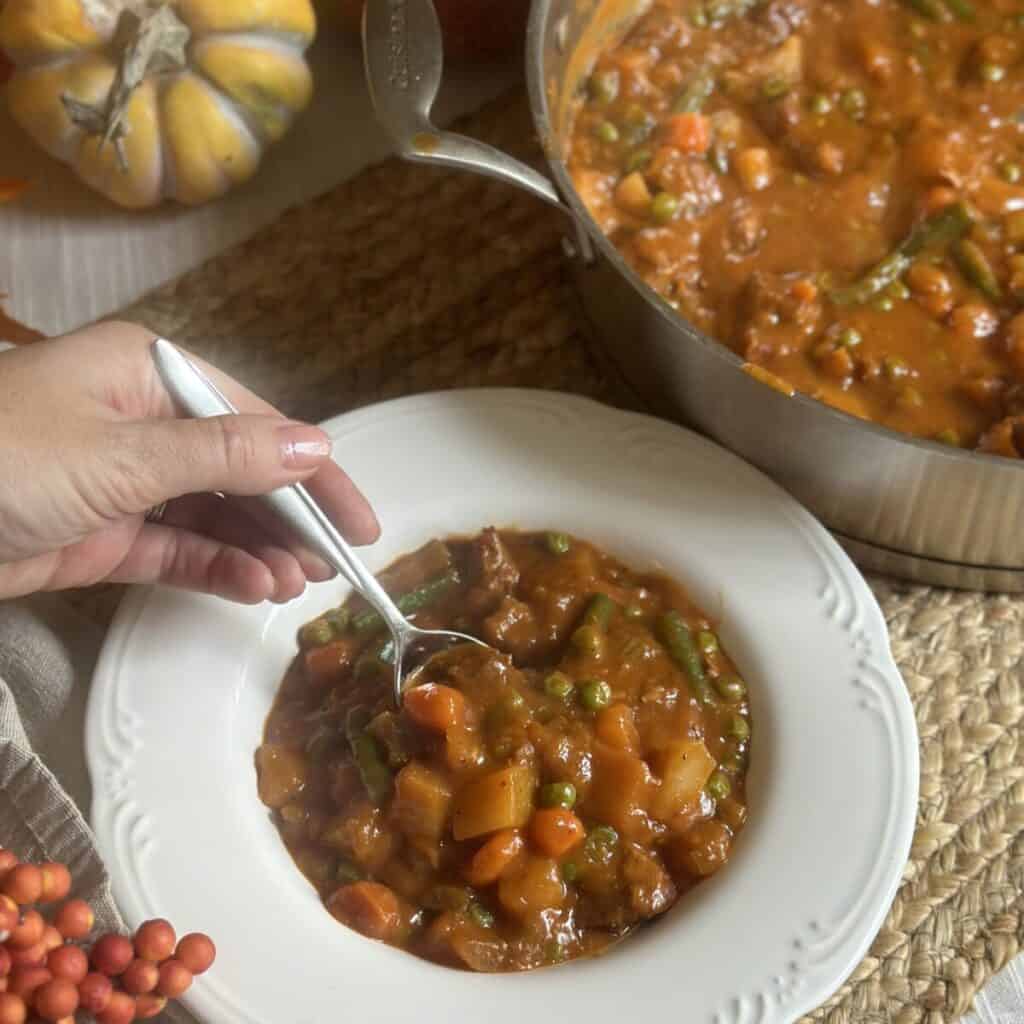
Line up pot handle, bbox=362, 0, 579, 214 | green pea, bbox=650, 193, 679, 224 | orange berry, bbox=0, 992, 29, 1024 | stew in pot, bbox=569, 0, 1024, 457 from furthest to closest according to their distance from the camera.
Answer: green pea, bbox=650, 193, 679, 224 < stew in pot, bbox=569, 0, 1024, 457 < pot handle, bbox=362, 0, 579, 214 < orange berry, bbox=0, 992, 29, 1024

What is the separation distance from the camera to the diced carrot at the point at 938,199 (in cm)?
272

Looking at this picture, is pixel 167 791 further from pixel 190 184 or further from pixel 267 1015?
pixel 190 184

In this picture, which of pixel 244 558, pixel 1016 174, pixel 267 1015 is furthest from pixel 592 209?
pixel 267 1015

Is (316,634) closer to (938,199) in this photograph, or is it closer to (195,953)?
(195,953)

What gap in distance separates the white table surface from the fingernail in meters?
1.14

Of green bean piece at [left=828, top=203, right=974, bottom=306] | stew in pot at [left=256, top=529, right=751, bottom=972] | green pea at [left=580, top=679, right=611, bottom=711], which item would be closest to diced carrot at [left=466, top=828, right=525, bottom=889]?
stew in pot at [left=256, top=529, right=751, bottom=972]

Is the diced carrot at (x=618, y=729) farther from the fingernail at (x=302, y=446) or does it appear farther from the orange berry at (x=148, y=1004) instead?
the orange berry at (x=148, y=1004)

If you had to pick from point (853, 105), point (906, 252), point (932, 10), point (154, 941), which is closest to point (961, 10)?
point (932, 10)

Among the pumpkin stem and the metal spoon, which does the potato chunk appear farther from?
the pumpkin stem

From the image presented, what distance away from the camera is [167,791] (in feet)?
6.75

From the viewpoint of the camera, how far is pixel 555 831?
197cm

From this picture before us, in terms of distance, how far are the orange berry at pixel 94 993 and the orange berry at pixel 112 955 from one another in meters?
0.03

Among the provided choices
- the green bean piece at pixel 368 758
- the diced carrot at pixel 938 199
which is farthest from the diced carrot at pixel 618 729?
the diced carrot at pixel 938 199

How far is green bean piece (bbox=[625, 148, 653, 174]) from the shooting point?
2.83 meters
